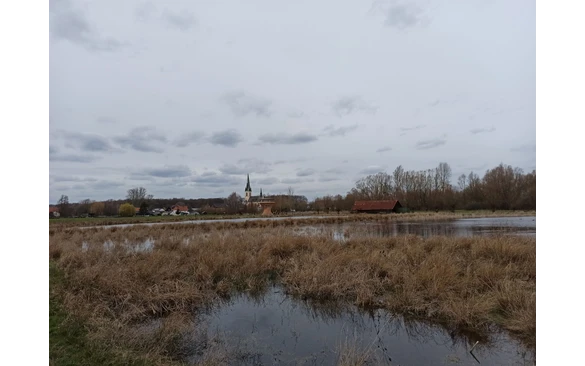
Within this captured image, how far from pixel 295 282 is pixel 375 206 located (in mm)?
37363

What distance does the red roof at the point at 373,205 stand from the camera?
1705 inches

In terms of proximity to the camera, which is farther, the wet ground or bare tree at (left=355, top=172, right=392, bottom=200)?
bare tree at (left=355, top=172, right=392, bottom=200)

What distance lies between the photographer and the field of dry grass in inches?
207

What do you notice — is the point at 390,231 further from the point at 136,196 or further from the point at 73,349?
the point at 136,196

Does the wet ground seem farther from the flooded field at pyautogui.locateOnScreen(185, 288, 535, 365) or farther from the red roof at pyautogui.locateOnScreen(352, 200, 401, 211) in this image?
the red roof at pyautogui.locateOnScreen(352, 200, 401, 211)

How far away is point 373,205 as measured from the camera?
4378 centimetres

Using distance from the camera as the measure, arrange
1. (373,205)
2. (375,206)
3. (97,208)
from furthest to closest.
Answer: (373,205), (375,206), (97,208)

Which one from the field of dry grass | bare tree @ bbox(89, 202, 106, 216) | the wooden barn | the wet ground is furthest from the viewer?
the wooden barn

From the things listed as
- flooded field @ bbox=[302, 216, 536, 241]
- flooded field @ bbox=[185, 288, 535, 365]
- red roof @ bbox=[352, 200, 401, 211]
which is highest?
red roof @ bbox=[352, 200, 401, 211]

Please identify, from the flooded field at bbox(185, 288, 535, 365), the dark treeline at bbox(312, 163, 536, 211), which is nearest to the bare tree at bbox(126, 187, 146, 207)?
the dark treeline at bbox(312, 163, 536, 211)

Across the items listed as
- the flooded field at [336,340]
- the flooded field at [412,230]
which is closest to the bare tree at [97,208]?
the flooded field at [412,230]

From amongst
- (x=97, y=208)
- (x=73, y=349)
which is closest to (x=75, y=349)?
(x=73, y=349)

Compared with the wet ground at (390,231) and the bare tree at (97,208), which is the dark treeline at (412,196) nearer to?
the bare tree at (97,208)
